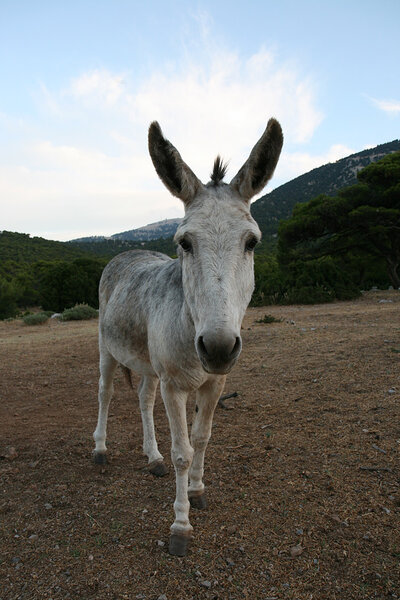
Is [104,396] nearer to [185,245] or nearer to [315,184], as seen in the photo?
[185,245]

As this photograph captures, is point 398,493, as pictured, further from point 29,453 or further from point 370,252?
point 370,252

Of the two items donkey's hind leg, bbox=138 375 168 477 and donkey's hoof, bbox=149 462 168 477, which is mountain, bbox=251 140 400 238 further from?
donkey's hoof, bbox=149 462 168 477

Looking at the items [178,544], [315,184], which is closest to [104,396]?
[178,544]

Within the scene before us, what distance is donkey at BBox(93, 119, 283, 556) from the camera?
193 centimetres

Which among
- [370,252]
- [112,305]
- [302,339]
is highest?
[370,252]

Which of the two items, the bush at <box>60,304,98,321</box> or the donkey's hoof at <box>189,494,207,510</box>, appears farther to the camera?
the bush at <box>60,304,98,321</box>

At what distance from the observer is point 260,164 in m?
2.53

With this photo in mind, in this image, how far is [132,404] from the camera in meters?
5.50

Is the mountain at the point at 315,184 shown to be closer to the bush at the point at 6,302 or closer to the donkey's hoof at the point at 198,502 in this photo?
the bush at the point at 6,302

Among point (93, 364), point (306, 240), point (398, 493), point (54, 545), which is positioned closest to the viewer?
point (54, 545)

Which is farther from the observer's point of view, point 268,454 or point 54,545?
point 268,454

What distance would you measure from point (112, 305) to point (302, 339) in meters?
5.23

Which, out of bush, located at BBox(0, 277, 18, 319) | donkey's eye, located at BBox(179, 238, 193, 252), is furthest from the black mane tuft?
bush, located at BBox(0, 277, 18, 319)

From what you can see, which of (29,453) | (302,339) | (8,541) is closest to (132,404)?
(29,453)
